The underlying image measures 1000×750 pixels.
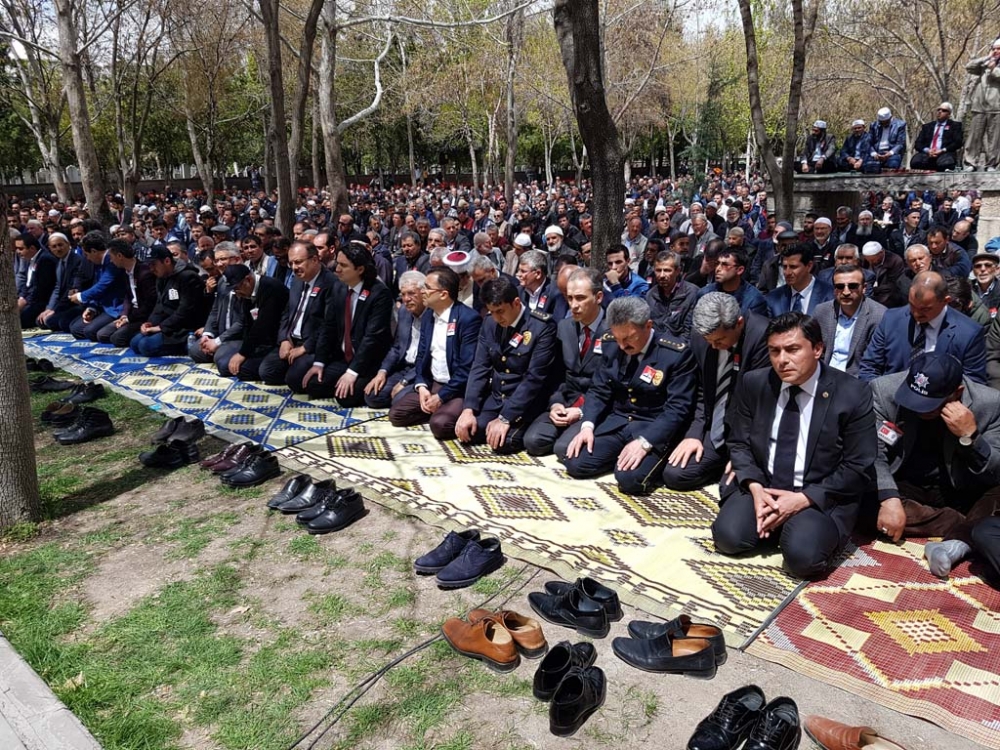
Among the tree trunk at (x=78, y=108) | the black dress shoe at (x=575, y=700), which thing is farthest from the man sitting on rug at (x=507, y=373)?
the tree trunk at (x=78, y=108)

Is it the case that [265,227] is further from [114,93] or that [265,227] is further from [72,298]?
[114,93]

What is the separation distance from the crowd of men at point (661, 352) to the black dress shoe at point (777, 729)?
3.63 feet

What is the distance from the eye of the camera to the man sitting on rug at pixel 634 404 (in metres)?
4.62

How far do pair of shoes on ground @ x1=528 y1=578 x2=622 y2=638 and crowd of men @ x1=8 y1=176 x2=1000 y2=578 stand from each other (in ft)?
2.92

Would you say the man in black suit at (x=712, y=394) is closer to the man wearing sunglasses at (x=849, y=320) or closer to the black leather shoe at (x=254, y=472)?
the man wearing sunglasses at (x=849, y=320)

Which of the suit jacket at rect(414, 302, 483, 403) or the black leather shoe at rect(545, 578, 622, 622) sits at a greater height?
the suit jacket at rect(414, 302, 483, 403)

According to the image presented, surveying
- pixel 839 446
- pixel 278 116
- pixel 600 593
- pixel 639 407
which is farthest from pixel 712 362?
pixel 278 116

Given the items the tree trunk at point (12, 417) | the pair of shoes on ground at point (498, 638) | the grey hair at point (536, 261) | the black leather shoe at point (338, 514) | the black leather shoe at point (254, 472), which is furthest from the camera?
the grey hair at point (536, 261)

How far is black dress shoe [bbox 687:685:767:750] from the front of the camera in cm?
247

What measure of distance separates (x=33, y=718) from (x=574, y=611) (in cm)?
223

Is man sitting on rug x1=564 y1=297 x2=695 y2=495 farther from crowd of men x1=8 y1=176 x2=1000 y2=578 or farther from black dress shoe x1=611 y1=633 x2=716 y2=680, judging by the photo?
black dress shoe x1=611 y1=633 x2=716 y2=680

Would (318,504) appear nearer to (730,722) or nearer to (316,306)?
(730,722)

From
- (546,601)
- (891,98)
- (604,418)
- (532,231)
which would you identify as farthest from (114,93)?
(891,98)

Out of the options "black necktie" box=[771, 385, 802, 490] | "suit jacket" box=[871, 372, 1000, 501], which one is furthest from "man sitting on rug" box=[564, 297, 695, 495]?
"suit jacket" box=[871, 372, 1000, 501]
